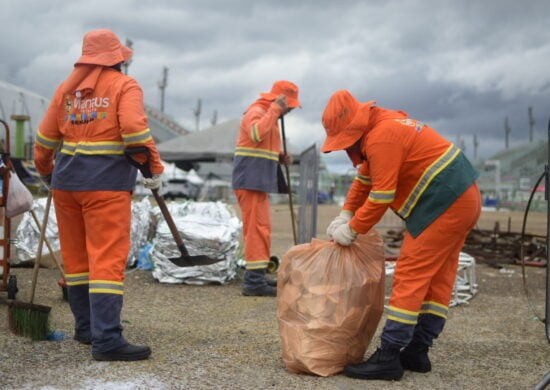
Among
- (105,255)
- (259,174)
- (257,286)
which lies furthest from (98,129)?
(257,286)

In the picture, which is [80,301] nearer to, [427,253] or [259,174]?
[427,253]

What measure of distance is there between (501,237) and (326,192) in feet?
92.1

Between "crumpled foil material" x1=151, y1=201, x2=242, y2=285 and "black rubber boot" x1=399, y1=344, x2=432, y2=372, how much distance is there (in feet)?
9.84

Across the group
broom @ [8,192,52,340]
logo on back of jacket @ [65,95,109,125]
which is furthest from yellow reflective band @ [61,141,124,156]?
broom @ [8,192,52,340]

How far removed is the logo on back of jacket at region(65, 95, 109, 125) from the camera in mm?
3568

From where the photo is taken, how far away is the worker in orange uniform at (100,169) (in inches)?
138

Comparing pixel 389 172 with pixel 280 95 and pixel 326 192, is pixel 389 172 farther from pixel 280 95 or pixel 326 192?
pixel 326 192

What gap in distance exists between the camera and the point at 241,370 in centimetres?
335

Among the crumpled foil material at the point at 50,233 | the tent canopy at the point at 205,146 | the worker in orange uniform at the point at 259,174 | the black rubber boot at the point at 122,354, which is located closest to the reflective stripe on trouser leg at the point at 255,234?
the worker in orange uniform at the point at 259,174

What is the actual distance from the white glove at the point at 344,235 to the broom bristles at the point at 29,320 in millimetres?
1810

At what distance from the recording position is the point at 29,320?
12.6 ft

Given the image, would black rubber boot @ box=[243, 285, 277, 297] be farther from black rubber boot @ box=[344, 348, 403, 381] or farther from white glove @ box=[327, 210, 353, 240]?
black rubber boot @ box=[344, 348, 403, 381]

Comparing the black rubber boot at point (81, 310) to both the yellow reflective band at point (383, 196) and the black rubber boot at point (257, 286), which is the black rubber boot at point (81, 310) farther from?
the black rubber boot at point (257, 286)

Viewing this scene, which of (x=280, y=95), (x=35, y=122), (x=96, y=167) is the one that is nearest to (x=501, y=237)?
(x=280, y=95)
